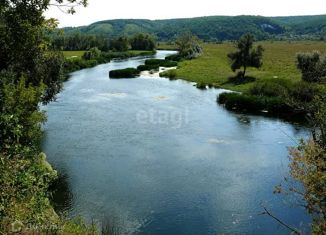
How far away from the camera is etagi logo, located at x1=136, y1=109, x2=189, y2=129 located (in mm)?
56031

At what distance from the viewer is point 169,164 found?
129ft

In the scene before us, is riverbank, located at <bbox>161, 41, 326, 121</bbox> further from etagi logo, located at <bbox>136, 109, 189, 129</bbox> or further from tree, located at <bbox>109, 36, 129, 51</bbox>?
tree, located at <bbox>109, 36, 129, 51</bbox>

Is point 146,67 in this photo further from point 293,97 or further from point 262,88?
point 293,97

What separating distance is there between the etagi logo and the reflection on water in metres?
0.14

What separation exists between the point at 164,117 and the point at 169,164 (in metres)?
20.5

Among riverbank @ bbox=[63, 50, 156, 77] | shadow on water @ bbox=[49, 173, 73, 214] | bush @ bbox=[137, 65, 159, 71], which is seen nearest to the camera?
shadow on water @ bbox=[49, 173, 73, 214]

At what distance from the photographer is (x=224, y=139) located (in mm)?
48219

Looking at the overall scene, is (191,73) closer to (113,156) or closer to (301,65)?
(301,65)

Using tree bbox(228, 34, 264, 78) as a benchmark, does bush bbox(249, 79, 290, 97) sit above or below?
below

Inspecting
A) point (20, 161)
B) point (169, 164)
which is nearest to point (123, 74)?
point (169, 164)

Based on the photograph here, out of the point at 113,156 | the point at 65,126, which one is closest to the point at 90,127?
the point at 65,126

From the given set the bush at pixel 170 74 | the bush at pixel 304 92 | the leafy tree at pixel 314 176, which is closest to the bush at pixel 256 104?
the bush at pixel 304 92

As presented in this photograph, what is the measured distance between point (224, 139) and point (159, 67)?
8248 centimetres

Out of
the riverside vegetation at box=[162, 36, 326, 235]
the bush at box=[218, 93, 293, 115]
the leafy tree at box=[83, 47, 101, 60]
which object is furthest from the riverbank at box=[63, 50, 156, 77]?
the bush at box=[218, 93, 293, 115]
